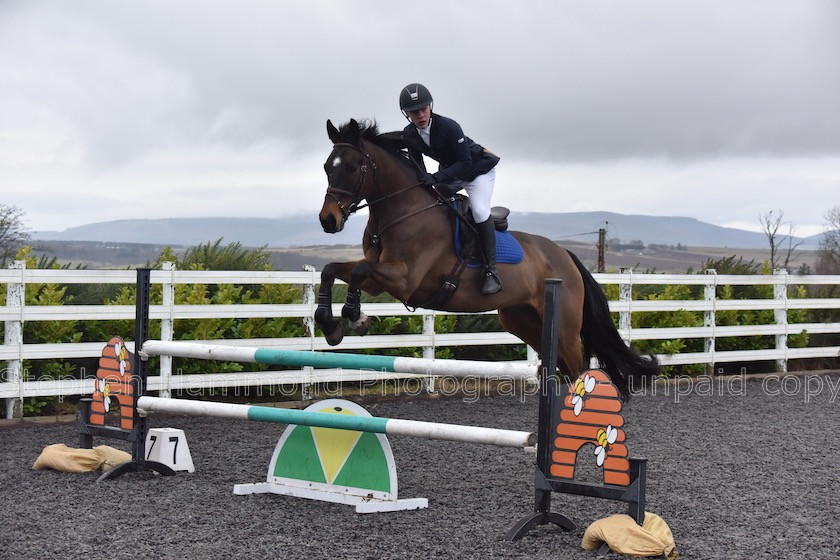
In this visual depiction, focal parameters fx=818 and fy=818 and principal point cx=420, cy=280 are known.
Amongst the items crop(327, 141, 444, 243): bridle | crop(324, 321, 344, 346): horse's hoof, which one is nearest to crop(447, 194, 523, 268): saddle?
crop(327, 141, 444, 243): bridle

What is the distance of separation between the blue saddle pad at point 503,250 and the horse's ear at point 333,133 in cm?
93

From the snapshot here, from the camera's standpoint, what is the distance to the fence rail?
6.49 m

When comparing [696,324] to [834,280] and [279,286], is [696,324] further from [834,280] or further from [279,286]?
[279,286]

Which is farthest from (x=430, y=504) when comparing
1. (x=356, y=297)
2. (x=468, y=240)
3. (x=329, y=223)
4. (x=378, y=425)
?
(x=468, y=240)

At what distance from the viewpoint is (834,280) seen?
1148 centimetres

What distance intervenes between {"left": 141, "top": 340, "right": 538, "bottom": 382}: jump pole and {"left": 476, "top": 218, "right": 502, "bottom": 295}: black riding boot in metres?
1.11

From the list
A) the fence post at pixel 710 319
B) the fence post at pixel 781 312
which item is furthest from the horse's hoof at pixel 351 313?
the fence post at pixel 781 312

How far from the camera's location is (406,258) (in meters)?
4.98

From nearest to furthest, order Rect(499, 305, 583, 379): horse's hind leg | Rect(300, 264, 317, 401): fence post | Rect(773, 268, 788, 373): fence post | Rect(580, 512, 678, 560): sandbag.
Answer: Rect(580, 512, 678, 560): sandbag
Rect(499, 305, 583, 379): horse's hind leg
Rect(300, 264, 317, 401): fence post
Rect(773, 268, 788, 373): fence post

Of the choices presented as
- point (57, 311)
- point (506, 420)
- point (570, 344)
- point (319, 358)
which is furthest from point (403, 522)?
point (57, 311)

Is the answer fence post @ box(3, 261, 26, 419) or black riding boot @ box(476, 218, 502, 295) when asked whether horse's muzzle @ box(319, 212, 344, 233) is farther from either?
fence post @ box(3, 261, 26, 419)

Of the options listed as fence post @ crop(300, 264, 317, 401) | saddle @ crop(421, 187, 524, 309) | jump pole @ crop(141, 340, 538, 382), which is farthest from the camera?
fence post @ crop(300, 264, 317, 401)

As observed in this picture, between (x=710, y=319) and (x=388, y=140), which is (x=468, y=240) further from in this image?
(x=710, y=319)

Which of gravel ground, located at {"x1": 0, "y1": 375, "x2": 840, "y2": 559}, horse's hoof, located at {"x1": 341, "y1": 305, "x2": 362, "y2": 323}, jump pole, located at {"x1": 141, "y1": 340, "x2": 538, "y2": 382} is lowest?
gravel ground, located at {"x1": 0, "y1": 375, "x2": 840, "y2": 559}
